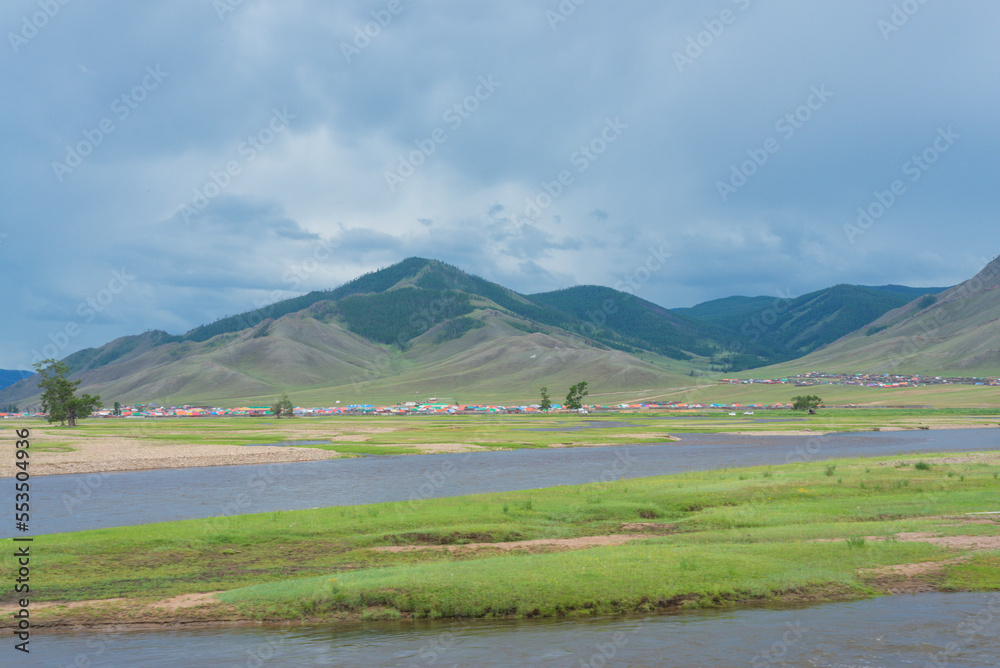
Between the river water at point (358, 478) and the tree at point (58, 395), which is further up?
the tree at point (58, 395)

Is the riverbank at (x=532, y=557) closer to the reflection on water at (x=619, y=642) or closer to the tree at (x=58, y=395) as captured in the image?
the reflection on water at (x=619, y=642)

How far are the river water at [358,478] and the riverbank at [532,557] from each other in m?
8.20

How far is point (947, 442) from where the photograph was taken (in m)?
94.6

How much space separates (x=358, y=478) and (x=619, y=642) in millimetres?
45217

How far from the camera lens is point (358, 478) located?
62.4 meters

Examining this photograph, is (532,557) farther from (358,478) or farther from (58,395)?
(58,395)

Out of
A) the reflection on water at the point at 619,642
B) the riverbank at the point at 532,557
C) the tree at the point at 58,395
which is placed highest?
the tree at the point at 58,395

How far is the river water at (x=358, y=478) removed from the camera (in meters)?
45.5

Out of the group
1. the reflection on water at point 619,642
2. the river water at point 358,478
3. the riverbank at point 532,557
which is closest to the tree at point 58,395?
the river water at point 358,478

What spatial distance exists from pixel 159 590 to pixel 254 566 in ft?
12.9

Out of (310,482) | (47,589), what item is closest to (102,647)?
(47,589)

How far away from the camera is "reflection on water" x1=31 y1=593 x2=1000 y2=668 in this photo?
18.7 metres

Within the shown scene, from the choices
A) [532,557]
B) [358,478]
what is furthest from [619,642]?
[358,478]

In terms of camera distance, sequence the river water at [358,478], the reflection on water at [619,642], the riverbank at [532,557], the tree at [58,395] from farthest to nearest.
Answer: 1. the tree at [58,395]
2. the river water at [358,478]
3. the riverbank at [532,557]
4. the reflection on water at [619,642]
